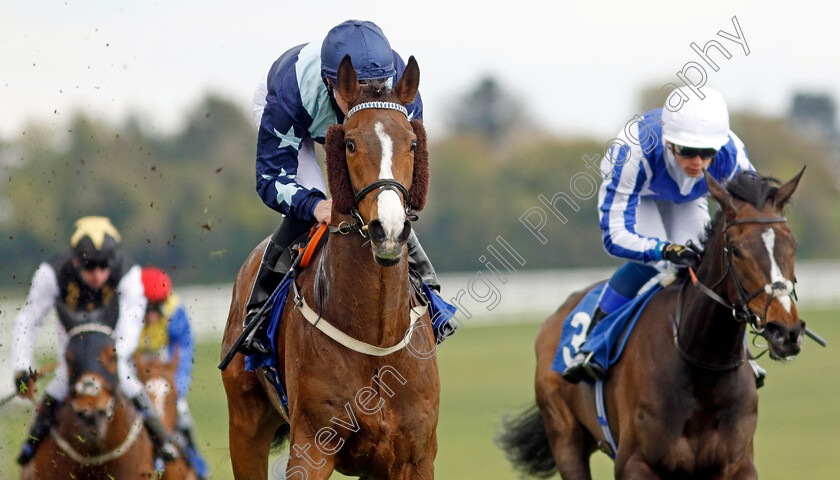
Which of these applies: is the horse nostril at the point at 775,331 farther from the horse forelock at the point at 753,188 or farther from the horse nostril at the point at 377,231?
the horse nostril at the point at 377,231

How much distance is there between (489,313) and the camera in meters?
27.9

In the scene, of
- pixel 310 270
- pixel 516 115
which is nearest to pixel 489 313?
pixel 310 270

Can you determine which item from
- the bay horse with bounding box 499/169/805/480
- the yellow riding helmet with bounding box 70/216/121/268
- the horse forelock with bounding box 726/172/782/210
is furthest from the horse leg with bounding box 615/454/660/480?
the yellow riding helmet with bounding box 70/216/121/268

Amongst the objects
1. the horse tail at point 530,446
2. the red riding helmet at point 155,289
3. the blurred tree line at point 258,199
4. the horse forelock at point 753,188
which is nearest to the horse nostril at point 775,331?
the horse forelock at point 753,188

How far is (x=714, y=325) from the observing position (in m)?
5.60

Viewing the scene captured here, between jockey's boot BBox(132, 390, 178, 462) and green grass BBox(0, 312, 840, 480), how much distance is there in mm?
311

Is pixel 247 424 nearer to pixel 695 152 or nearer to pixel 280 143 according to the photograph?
pixel 280 143

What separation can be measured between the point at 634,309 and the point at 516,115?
50.6m

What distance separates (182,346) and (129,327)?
177 centimetres

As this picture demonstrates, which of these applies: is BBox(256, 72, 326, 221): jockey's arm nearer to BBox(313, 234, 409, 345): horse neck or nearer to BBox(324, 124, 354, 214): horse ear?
BBox(313, 234, 409, 345): horse neck

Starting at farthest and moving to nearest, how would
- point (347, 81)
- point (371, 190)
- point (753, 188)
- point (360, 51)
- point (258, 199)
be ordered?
point (258, 199) → point (753, 188) → point (360, 51) → point (347, 81) → point (371, 190)

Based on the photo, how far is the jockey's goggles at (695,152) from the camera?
5996 mm

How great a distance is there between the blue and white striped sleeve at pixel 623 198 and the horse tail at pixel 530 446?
1663 millimetres

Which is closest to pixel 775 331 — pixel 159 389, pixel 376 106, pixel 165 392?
pixel 376 106
